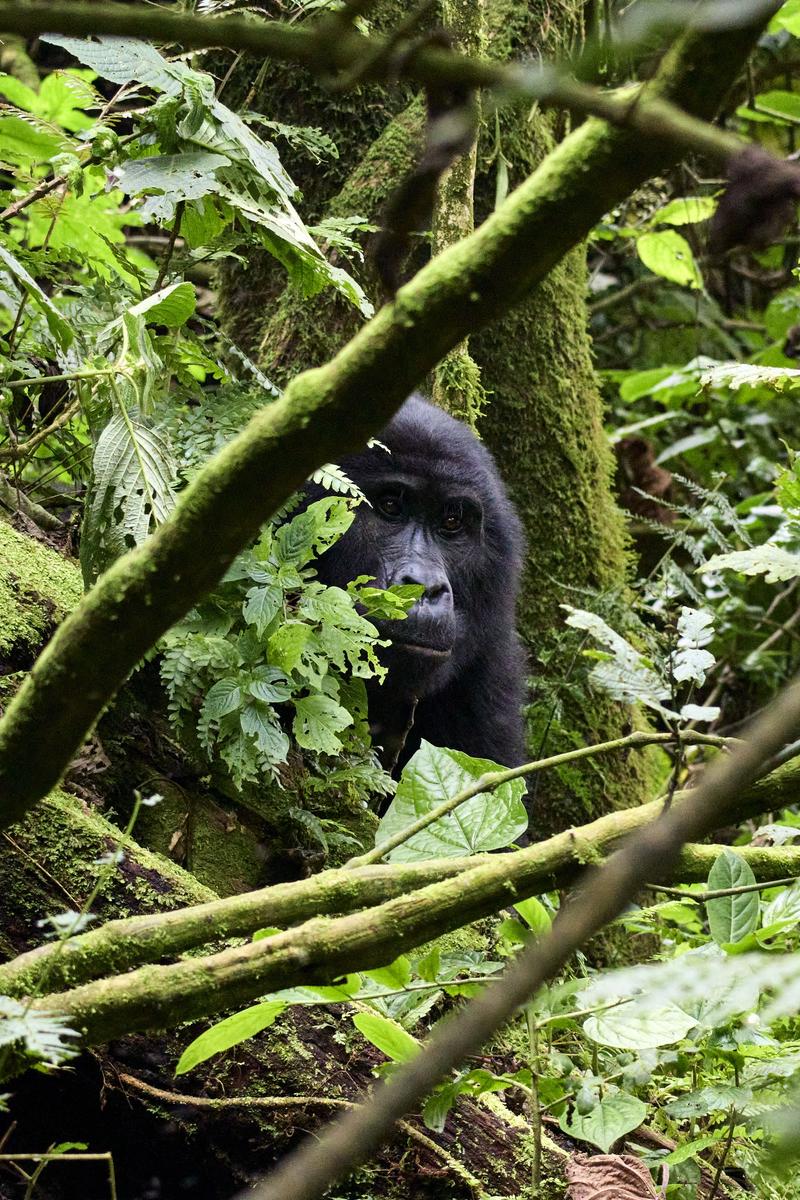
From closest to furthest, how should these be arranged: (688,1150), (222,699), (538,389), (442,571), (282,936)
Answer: (282,936), (688,1150), (222,699), (442,571), (538,389)

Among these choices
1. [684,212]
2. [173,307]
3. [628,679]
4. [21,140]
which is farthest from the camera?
[684,212]

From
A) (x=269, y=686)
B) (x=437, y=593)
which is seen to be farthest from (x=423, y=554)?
(x=269, y=686)

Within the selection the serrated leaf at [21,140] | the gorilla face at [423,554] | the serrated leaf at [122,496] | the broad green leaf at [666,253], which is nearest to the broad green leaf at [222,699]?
the serrated leaf at [122,496]

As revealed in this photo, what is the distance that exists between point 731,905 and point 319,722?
1.02 m

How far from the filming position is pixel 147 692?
8.72 feet

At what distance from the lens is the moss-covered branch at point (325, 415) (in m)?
0.90

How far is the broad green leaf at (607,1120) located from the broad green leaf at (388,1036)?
260 millimetres

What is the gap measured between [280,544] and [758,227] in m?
1.88

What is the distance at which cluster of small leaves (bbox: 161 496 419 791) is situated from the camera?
2.41 m

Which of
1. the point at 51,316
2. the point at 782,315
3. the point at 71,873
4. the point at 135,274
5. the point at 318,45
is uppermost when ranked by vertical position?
the point at 782,315

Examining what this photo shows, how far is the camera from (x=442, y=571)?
11.5ft

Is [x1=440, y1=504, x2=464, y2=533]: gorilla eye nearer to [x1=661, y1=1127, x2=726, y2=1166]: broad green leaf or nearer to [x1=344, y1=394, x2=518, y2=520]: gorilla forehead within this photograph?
[x1=344, y1=394, x2=518, y2=520]: gorilla forehead

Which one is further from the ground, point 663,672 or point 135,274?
point 135,274

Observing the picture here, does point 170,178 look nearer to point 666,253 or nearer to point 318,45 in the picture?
point 318,45
